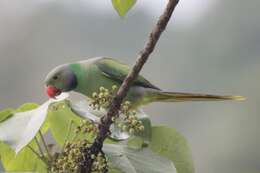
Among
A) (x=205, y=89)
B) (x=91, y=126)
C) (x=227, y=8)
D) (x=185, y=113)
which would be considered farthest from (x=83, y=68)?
(x=227, y=8)

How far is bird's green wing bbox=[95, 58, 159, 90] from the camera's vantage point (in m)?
1.58

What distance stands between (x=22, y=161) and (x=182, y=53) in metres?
7.76

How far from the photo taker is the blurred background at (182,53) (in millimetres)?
6043

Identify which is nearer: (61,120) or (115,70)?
(61,120)

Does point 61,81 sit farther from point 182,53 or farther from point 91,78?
point 182,53

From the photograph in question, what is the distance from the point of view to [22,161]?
104 cm

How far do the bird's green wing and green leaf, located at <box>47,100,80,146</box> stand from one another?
53 cm

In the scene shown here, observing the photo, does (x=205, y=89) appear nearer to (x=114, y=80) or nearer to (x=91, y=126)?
(x=114, y=80)

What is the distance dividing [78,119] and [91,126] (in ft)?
0.41

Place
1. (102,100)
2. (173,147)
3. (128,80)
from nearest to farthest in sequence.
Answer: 1. (128,80)
2. (102,100)
3. (173,147)

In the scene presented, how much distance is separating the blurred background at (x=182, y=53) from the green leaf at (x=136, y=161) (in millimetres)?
3847

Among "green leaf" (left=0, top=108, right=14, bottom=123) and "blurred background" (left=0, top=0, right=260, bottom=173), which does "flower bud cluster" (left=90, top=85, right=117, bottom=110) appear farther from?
"blurred background" (left=0, top=0, right=260, bottom=173)

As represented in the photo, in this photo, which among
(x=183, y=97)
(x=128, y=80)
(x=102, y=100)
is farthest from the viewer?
(x=183, y=97)

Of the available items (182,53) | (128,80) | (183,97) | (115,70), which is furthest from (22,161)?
(182,53)
